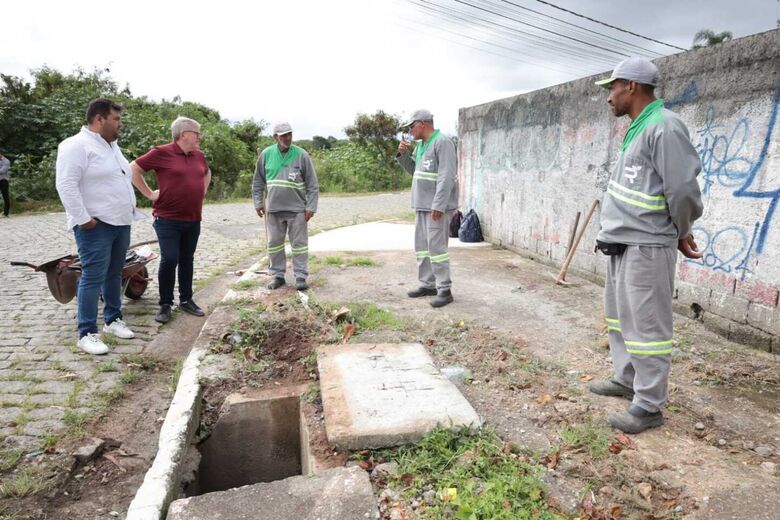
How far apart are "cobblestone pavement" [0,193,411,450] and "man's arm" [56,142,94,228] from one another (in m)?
1.18

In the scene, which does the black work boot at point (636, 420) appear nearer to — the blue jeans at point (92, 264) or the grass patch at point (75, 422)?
the grass patch at point (75, 422)

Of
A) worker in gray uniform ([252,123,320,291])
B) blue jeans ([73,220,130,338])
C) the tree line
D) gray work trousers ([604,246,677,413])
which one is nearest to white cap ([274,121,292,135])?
worker in gray uniform ([252,123,320,291])

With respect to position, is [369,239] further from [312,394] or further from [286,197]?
[312,394]

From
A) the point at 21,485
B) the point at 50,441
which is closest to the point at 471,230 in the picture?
the point at 50,441

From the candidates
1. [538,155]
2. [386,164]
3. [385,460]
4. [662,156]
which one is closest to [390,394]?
[385,460]

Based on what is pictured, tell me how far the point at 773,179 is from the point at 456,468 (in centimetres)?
355

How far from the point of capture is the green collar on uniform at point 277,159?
593 centimetres

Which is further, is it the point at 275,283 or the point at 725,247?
the point at 275,283

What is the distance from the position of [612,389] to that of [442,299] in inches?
91.6

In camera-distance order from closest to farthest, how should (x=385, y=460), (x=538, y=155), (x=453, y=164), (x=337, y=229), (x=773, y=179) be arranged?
(x=385, y=460) < (x=773, y=179) < (x=453, y=164) < (x=538, y=155) < (x=337, y=229)

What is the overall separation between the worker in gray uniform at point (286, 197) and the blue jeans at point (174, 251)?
35.1 inches

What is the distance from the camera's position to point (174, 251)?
5367 millimetres

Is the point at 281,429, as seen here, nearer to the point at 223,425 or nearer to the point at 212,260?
the point at 223,425

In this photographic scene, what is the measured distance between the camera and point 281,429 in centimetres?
370
